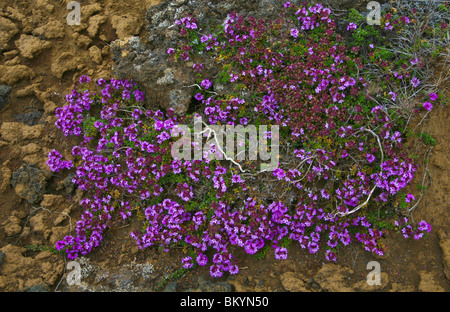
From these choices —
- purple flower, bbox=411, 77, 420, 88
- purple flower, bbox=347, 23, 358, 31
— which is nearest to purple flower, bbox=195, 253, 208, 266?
purple flower, bbox=411, 77, 420, 88

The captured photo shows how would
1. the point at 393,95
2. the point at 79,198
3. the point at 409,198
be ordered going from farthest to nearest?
the point at 79,198 → the point at 393,95 → the point at 409,198

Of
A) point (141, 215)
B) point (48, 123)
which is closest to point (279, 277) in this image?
point (141, 215)

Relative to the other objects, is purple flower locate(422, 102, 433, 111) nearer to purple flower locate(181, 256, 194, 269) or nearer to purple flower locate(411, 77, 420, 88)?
purple flower locate(411, 77, 420, 88)

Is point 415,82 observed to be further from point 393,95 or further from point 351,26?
point 351,26

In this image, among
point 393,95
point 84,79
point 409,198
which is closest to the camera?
point 409,198

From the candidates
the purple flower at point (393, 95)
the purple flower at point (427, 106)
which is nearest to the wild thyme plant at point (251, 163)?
the purple flower at point (393, 95)

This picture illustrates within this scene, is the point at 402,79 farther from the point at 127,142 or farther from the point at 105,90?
the point at 105,90

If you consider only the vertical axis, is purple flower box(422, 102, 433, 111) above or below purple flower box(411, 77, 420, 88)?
below

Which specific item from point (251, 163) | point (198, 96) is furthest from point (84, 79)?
point (251, 163)

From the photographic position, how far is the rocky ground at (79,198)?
14.2 ft

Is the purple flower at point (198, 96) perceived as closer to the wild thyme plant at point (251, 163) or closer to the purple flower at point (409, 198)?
the wild thyme plant at point (251, 163)

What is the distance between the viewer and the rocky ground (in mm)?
4320

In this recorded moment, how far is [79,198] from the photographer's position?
16.8 feet

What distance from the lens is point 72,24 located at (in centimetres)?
598
